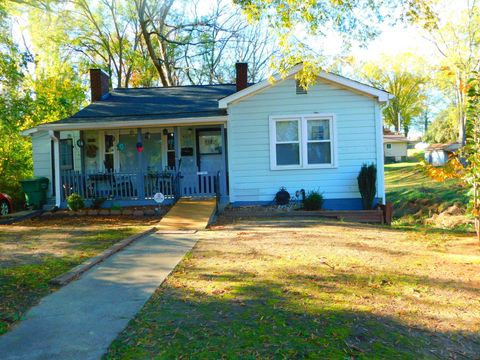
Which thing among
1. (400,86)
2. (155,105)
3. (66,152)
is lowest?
(66,152)

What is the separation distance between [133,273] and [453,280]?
399 centimetres

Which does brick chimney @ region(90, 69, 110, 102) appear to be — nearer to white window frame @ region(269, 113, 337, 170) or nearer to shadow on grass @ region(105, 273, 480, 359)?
white window frame @ region(269, 113, 337, 170)

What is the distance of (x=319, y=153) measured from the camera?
1358 centimetres

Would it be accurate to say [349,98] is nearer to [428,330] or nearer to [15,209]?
[428,330]

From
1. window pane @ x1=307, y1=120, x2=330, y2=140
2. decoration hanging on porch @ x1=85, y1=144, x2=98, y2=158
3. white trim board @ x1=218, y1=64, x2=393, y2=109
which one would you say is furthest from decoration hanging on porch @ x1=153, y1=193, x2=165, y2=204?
window pane @ x1=307, y1=120, x2=330, y2=140

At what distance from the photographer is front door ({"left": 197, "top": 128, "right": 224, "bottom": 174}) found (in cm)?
1494

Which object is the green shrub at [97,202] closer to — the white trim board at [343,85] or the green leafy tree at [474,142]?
the white trim board at [343,85]

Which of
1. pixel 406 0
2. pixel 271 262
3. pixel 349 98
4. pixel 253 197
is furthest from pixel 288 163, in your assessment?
pixel 271 262

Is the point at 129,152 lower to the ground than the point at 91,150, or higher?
lower

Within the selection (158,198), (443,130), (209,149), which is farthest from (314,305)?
(443,130)

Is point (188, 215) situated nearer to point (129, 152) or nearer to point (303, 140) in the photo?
point (303, 140)

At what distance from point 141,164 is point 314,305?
10.3 m

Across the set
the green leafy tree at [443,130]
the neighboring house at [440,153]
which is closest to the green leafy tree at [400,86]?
the green leafy tree at [443,130]

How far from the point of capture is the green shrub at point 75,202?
12976 mm
